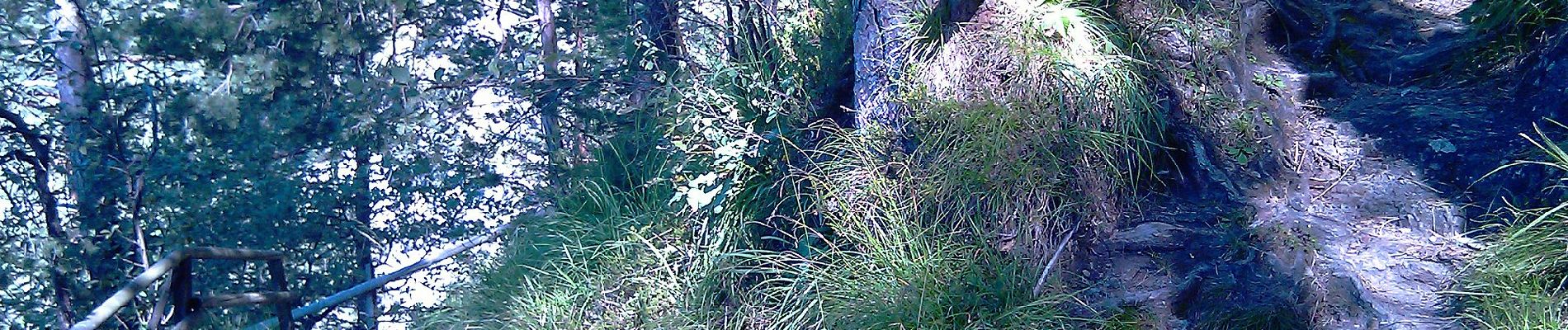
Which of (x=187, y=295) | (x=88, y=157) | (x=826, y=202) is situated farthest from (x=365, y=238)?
(x=826, y=202)

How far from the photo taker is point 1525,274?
2357 millimetres

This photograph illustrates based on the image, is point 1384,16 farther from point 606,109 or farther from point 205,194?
point 205,194

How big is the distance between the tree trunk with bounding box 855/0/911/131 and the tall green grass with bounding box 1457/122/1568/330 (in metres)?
1.52

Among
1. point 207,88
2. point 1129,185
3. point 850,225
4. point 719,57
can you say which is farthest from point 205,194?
point 1129,185

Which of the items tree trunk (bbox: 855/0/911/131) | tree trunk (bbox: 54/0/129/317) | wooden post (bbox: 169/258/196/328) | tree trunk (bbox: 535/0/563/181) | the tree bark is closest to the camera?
wooden post (bbox: 169/258/196/328)

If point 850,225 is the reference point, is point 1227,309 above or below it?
below

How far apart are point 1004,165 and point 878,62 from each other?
2.06 feet

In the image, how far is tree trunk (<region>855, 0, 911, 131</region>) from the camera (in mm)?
3330

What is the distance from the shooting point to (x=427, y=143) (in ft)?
21.5

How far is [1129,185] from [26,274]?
6.61m

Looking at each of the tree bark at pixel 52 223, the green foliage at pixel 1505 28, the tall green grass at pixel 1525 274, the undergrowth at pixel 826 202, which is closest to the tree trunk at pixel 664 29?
the undergrowth at pixel 826 202

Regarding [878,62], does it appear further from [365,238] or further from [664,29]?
[365,238]

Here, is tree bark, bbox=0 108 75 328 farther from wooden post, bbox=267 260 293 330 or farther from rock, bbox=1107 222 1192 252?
rock, bbox=1107 222 1192 252

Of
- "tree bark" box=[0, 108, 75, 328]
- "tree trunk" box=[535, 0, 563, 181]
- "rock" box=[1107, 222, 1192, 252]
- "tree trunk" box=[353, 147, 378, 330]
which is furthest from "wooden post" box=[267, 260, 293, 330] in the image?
"tree bark" box=[0, 108, 75, 328]
